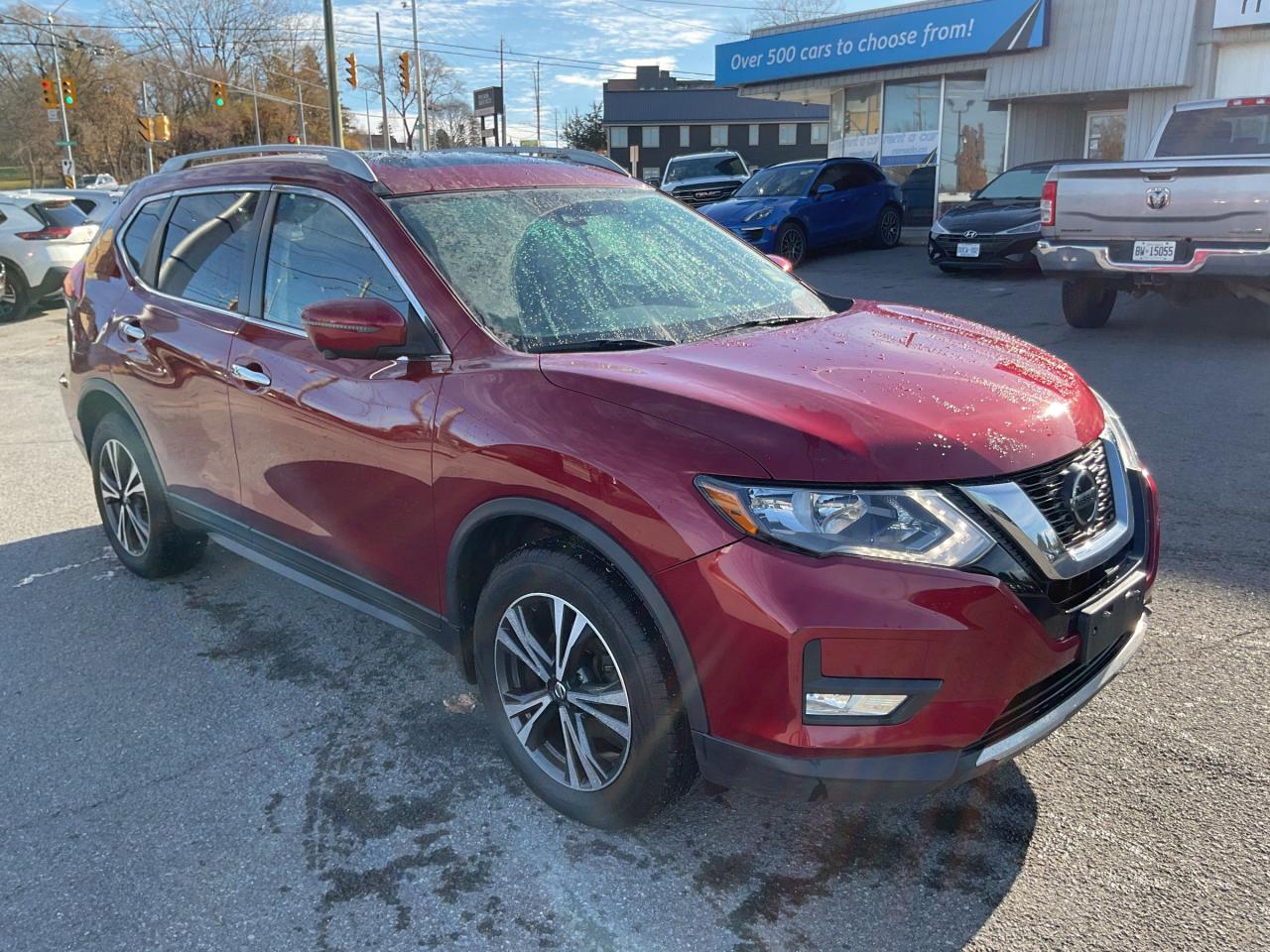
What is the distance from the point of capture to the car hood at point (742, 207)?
50.2 feet

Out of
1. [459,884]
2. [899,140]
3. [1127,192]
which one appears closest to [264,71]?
[899,140]

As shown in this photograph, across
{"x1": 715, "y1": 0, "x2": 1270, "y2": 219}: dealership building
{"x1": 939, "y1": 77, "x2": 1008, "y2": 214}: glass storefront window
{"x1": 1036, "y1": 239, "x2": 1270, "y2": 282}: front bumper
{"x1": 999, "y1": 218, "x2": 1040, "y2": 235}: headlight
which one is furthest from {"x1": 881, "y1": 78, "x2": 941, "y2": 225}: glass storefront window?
{"x1": 1036, "y1": 239, "x2": 1270, "y2": 282}: front bumper

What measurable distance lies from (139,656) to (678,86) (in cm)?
8141

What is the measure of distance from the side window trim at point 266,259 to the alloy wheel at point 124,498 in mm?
1262

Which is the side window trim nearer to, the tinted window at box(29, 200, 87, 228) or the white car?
the white car

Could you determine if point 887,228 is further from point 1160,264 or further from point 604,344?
point 604,344

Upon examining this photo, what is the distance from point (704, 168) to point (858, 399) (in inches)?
831

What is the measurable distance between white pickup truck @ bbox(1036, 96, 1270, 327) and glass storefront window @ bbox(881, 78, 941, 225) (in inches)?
458

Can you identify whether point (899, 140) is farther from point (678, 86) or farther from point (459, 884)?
point (678, 86)

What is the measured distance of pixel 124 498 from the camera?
457cm

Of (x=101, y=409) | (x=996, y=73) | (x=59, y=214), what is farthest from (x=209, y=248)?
(x=996, y=73)

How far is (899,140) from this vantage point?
2105cm

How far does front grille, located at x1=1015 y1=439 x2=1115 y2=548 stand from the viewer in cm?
239

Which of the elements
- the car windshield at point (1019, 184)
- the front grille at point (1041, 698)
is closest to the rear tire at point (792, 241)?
the car windshield at point (1019, 184)
